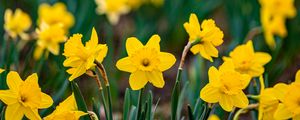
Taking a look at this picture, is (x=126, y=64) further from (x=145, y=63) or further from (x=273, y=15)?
(x=273, y=15)

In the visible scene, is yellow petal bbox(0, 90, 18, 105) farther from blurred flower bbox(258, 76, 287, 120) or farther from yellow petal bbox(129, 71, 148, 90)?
blurred flower bbox(258, 76, 287, 120)

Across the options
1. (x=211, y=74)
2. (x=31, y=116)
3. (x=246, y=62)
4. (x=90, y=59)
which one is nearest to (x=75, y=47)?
(x=90, y=59)

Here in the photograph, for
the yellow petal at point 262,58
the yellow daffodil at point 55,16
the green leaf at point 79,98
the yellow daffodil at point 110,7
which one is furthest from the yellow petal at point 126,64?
the yellow daffodil at point 110,7

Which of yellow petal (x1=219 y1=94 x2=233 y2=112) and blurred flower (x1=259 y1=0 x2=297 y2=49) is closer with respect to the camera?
yellow petal (x1=219 y1=94 x2=233 y2=112)

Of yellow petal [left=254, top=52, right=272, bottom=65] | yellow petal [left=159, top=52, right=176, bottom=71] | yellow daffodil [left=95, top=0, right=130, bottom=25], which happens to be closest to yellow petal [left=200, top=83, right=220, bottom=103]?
yellow petal [left=159, top=52, right=176, bottom=71]

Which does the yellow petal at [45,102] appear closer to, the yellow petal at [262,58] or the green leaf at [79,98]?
the green leaf at [79,98]

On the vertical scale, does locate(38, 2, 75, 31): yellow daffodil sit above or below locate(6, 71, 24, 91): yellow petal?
above

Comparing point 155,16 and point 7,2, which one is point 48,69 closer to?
point 155,16
